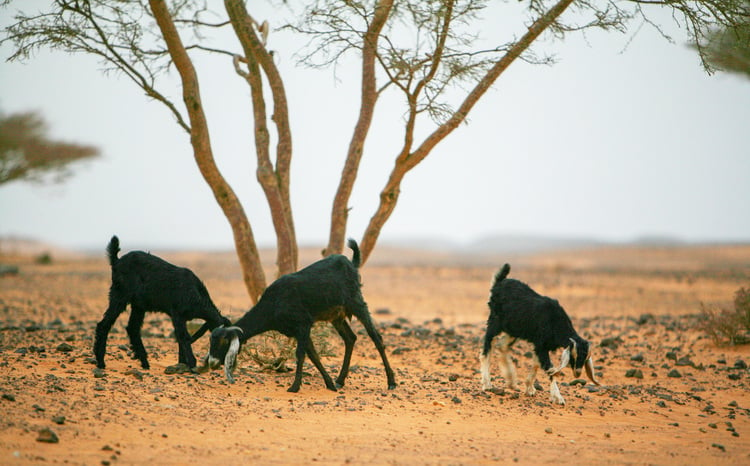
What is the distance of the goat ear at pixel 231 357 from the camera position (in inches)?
345

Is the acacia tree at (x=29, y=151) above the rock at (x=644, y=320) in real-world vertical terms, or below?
above

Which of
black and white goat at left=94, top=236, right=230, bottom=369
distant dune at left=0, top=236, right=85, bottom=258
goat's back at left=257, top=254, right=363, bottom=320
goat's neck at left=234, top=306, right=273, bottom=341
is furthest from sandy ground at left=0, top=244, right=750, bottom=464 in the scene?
distant dune at left=0, top=236, right=85, bottom=258

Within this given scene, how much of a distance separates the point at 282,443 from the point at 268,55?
7.63 metres

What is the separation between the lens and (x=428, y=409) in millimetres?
8852

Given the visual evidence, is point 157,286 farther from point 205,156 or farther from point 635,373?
point 635,373

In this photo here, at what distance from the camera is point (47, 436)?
21.4 feet

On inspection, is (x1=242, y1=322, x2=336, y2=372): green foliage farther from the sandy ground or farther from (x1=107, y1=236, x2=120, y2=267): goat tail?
(x1=107, y1=236, x2=120, y2=267): goat tail

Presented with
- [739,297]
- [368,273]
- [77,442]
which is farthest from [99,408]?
[368,273]

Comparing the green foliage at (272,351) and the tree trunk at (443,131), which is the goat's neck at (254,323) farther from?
the tree trunk at (443,131)

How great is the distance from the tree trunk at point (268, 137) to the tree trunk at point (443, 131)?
A: 1358mm

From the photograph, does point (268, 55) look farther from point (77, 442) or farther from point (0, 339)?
point (77, 442)

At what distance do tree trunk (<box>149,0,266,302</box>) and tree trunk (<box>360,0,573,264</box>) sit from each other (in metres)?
1.88

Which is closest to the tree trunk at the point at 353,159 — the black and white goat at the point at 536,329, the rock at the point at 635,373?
the black and white goat at the point at 536,329

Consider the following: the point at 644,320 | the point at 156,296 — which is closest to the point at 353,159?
the point at 156,296
